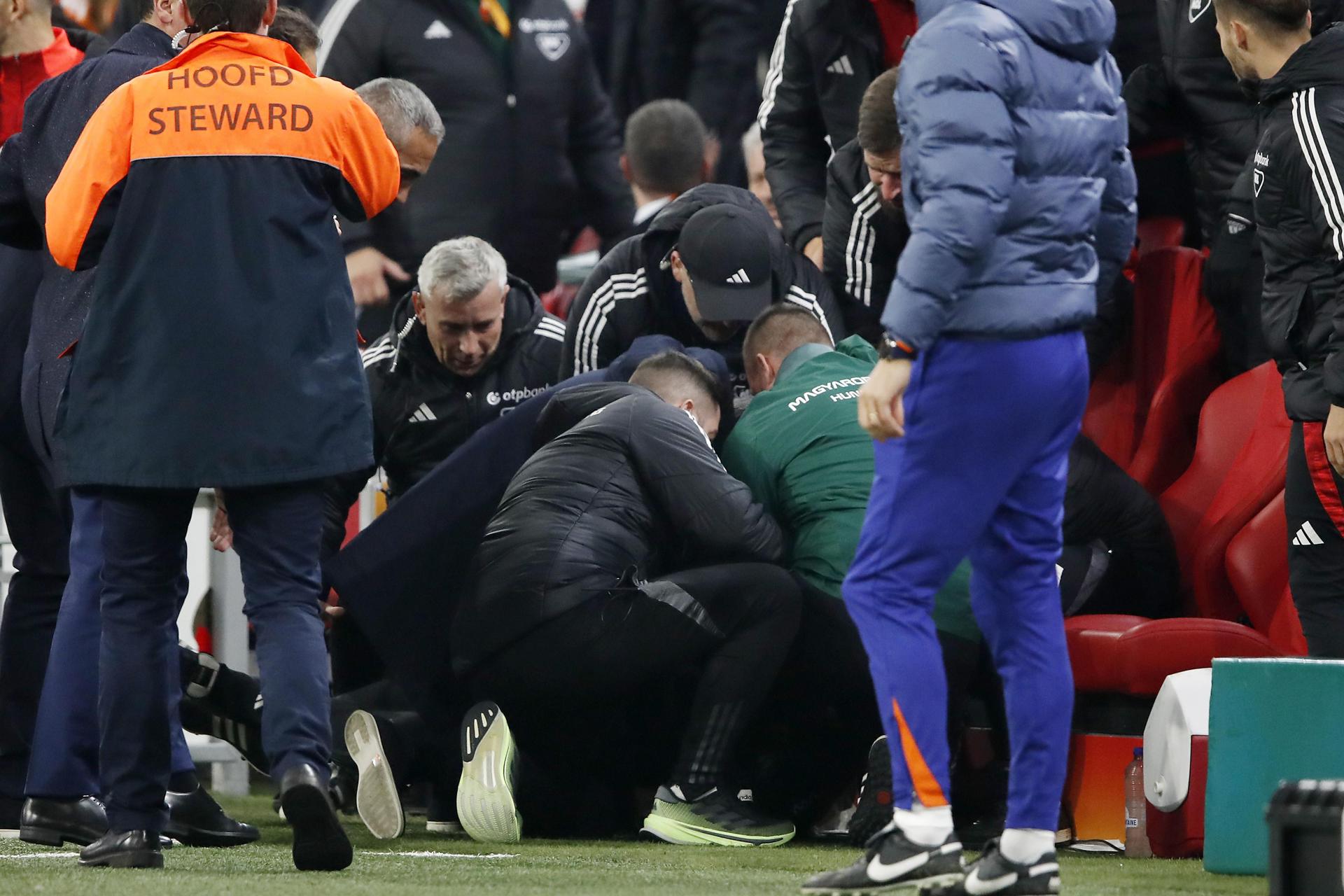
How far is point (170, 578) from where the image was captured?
4.48 m

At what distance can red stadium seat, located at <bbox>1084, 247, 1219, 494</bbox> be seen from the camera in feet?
21.7

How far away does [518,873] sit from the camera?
454 cm

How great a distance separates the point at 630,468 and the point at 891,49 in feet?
7.32

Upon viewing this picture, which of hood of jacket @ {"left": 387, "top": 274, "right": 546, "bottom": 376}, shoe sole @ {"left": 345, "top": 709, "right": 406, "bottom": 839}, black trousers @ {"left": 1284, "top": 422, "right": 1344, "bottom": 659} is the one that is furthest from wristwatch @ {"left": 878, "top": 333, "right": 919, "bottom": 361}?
hood of jacket @ {"left": 387, "top": 274, "right": 546, "bottom": 376}

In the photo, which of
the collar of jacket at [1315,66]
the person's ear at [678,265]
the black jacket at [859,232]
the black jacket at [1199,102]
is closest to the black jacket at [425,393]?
the person's ear at [678,265]

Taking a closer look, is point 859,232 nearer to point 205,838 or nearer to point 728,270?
point 728,270

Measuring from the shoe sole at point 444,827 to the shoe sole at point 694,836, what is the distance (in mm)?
613

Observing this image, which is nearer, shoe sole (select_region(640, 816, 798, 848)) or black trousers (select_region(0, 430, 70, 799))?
shoe sole (select_region(640, 816, 798, 848))

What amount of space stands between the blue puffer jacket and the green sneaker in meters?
1.87

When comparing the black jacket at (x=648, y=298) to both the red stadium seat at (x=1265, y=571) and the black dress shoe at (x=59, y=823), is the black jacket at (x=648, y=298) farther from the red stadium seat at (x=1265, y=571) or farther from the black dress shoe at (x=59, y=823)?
the black dress shoe at (x=59, y=823)

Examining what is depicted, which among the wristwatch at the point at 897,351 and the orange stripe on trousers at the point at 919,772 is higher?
the wristwatch at the point at 897,351

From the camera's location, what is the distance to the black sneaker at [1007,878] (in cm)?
382

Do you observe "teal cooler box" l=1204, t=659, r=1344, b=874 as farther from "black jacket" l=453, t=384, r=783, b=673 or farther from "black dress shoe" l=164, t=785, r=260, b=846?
"black dress shoe" l=164, t=785, r=260, b=846

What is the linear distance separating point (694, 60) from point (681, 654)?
444cm
